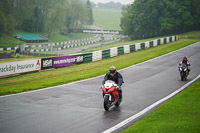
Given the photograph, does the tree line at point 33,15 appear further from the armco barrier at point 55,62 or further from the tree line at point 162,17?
the armco barrier at point 55,62

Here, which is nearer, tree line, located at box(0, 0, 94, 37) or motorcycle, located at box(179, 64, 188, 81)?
motorcycle, located at box(179, 64, 188, 81)

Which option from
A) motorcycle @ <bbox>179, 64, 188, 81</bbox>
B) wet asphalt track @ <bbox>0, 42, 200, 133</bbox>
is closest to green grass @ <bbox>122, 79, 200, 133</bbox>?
wet asphalt track @ <bbox>0, 42, 200, 133</bbox>

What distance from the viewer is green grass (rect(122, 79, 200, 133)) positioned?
937cm

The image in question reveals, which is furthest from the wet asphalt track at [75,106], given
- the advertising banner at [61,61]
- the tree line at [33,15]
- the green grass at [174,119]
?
the tree line at [33,15]

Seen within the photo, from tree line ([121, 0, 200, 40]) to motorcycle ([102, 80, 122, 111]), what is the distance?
7226 cm

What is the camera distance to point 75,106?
1378 centimetres

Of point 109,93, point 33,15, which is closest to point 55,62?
point 109,93

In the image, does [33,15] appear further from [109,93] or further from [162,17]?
[109,93]

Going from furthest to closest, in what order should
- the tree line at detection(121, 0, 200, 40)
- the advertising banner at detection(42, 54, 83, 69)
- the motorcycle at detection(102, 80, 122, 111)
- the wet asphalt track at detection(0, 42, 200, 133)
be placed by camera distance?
the tree line at detection(121, 0, 200, 40) < the advertising banner at detection(42, 54, 83, 69) < the motorcycle at detection(102, 80, 122, 111) < the wet asphalt track at detection(0, 42, 200, 133)

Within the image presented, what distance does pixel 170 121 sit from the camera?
10.5 m

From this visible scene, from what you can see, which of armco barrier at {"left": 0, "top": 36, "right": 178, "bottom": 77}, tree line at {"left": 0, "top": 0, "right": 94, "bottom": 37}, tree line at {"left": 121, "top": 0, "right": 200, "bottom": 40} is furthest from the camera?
tree line at {"left": 0, "top": 0, "right": 94, "bottom": 37}

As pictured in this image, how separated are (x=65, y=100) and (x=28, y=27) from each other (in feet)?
290

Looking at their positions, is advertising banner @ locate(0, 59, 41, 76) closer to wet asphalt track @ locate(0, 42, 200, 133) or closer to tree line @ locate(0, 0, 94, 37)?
wet asphalt track @ locate(0, 42, 200, 133)

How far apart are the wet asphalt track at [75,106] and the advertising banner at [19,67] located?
25.5ft
